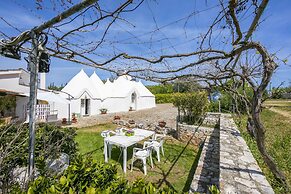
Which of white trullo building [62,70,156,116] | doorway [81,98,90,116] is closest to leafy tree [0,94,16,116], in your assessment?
white trullo building [62,70,156,116]

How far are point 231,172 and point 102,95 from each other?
2098 cm

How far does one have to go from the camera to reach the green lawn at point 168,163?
225 inches

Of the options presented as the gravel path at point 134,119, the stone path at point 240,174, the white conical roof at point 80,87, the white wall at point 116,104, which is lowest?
the gravel path at point 134,119

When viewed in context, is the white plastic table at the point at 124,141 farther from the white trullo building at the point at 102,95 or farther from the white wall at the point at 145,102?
the white wall at the point at 145,102

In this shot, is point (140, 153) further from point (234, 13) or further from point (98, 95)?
point (98, 95)

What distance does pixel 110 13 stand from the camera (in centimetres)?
246

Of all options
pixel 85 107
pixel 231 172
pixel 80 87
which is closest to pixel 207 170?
pixel 231 172

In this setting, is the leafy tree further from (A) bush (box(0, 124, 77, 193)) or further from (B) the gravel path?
(A) bush (box(0, 124, 77, 193))

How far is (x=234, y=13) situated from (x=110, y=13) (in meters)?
1.65

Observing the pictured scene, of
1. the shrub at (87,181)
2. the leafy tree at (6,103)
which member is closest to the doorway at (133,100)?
the leafy tree at (6,103)

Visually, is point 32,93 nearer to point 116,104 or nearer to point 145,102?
point 116,104

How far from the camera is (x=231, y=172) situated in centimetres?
352

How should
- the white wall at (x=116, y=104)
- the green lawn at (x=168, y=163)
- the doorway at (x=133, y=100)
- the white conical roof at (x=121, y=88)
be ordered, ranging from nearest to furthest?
the green lawn at (x=168, y=163), the white wall at (x=116, y=104), the white conical roof at (x=121, y=88), the doorway at (x=133, y=100)

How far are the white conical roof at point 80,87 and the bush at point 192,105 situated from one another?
1220cm
